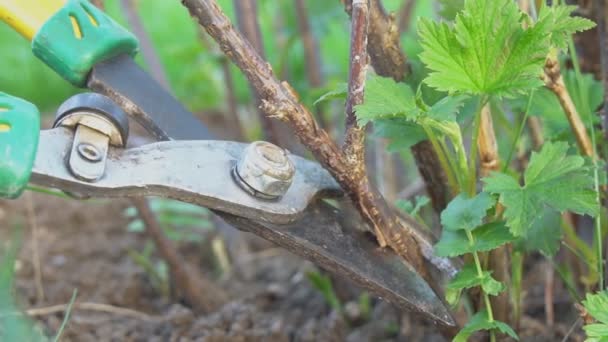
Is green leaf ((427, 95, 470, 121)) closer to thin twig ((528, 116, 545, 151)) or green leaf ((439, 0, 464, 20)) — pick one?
green leaf ((439, 0, 464, 20))

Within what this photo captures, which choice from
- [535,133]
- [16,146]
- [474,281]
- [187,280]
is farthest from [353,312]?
[16,146]

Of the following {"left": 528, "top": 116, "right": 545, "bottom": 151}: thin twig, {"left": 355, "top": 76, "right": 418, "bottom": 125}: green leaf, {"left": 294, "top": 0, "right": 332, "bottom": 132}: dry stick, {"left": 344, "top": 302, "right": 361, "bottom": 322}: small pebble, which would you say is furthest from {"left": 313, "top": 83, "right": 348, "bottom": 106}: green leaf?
{"left": 294, "top": 0, "right": 332, "bottom": 132}: dry stick

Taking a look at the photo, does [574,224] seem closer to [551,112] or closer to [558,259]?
[558,259]

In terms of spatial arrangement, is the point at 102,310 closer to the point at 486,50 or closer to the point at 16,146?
the point at 16,146

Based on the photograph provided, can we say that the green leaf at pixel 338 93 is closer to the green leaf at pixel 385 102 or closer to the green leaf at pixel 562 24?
the green leaf at pixel 385 102

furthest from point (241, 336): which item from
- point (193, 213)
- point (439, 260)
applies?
point (193, 213)
